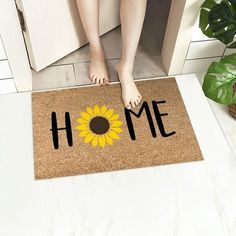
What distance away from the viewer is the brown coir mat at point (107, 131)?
1.18 meters

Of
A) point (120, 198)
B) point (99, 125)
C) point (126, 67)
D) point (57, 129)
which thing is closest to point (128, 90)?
point (126, 67)

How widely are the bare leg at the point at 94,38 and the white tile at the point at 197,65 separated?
0.35 meters

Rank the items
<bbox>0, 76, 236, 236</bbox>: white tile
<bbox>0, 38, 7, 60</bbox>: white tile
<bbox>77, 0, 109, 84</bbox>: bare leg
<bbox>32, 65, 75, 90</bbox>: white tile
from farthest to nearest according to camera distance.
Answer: <bbox>32, 65, 75, 90</bbox>: white tile, <bbox>77, 0, 109, 84</bbox>: bare leg, <bbox>0, 38, 7, 60</bbox>: white tile, <bbox>0, 76, 236, 236</bbox>: white tile

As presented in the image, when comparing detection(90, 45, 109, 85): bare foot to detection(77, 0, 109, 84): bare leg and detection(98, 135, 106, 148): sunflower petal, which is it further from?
detection(98, 135, 106, 148): sunflower petal

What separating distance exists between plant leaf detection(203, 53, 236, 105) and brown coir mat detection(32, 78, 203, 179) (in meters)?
0.25

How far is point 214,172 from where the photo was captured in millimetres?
1180

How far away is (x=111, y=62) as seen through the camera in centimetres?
151

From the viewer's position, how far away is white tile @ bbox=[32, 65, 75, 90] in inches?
55.4

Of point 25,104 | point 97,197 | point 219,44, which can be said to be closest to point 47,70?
point 25,104

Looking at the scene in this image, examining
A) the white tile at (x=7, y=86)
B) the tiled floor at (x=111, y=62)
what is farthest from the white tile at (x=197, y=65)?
the white tile at (x=7, y=86)

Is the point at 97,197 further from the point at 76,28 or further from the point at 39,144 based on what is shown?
the point at 76,28

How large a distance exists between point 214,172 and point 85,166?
467mm

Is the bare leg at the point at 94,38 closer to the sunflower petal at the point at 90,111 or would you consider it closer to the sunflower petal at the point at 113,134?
the sunflower petal at the point at 90,111

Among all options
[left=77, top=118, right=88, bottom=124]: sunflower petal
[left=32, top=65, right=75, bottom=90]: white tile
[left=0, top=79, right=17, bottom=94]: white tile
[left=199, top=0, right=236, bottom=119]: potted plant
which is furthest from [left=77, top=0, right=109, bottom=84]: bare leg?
[left=199, top=0, right=236, bottom=119]: potted plant
